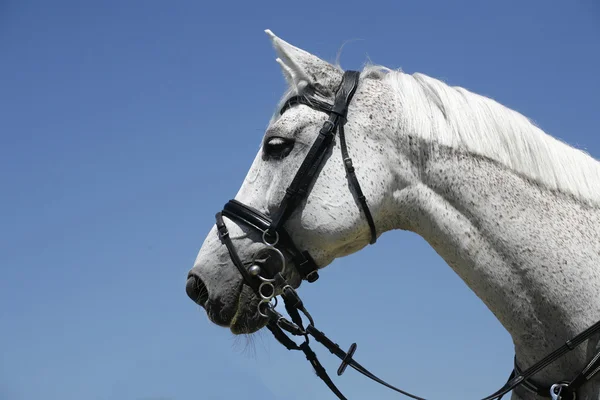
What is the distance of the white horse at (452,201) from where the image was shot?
4.02 meters

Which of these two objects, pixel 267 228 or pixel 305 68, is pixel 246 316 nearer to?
pixel 267 228

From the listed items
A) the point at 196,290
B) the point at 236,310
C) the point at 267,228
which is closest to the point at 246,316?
the point at 236,310

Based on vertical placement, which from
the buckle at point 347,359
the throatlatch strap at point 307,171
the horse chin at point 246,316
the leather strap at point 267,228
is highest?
the throatlatch strap at point 307,171

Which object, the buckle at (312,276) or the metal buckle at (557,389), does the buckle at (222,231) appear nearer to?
the buckle at (312,276)

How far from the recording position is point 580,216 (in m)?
4.19

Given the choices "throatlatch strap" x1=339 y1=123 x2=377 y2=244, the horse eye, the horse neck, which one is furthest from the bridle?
the horse neck

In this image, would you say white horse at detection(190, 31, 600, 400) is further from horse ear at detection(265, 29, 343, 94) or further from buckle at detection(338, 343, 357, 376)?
buckle at detection(338, 343, 357, 376)

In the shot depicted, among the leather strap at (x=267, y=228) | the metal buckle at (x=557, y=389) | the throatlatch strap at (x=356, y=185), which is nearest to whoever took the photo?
the metal buckle at (x=557, y=389)

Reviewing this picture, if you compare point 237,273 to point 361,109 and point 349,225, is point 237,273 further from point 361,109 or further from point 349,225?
point 361,109

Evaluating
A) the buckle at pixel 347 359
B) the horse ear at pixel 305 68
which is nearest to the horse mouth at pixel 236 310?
the buckle at pixel 347 359

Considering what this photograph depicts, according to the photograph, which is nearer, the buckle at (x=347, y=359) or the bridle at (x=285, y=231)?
the bridle at (x=285, y=231)

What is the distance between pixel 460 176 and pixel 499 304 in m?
0.86

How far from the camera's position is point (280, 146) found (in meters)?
4.76

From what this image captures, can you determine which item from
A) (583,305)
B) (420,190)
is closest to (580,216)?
(583,305)
